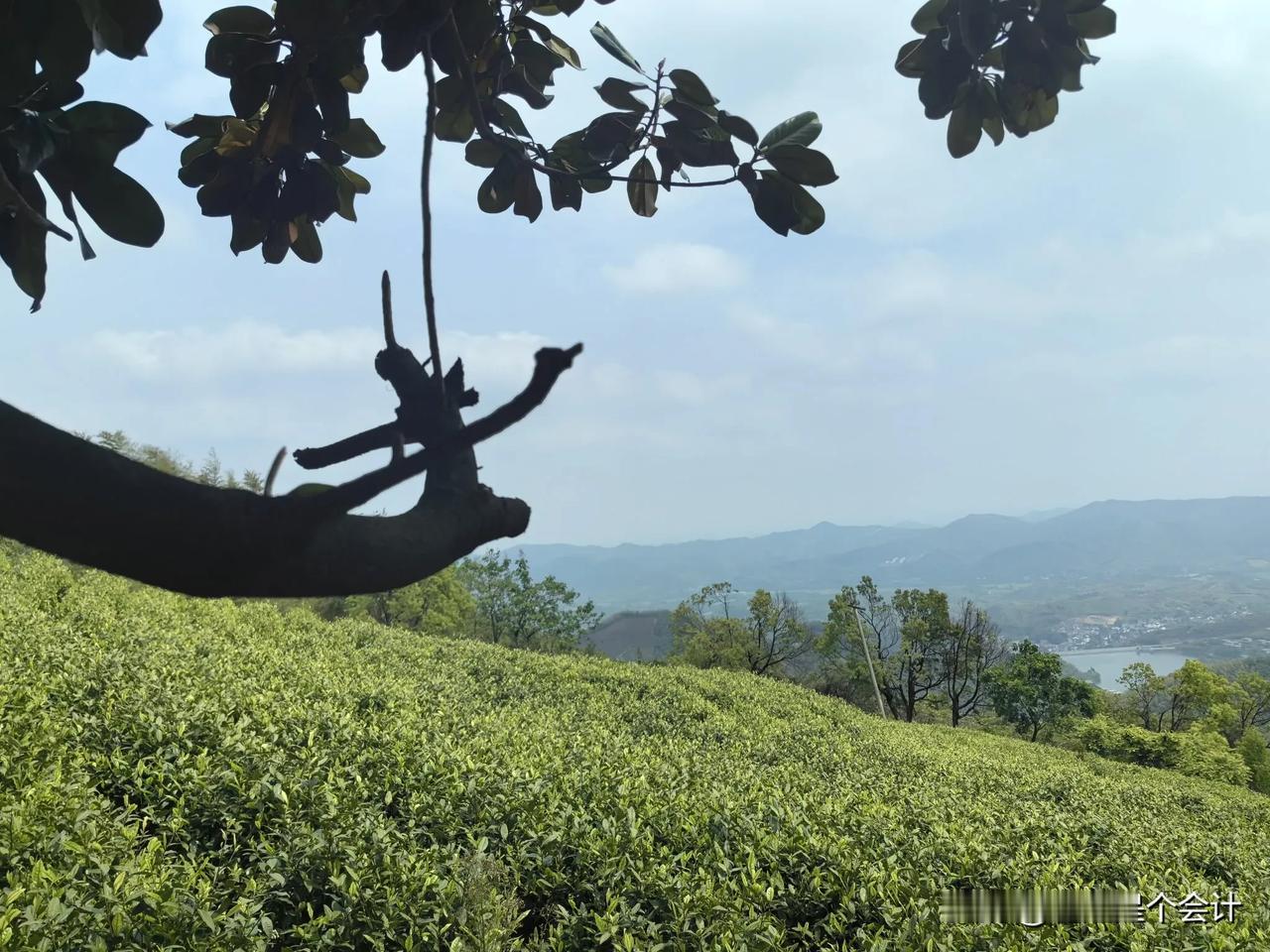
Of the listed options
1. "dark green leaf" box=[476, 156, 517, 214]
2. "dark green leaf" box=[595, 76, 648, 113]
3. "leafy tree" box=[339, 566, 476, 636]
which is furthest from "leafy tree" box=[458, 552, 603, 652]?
"dark green leaf" box=[595, 76, 648, 113]

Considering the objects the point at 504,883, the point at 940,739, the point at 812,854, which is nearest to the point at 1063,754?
the point at 940,739

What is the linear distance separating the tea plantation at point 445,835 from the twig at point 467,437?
9.86 feet

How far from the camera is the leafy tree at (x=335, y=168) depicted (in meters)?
0.62

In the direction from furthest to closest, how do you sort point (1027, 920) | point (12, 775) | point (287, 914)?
point (12, 775), point (287, 914), point (1027, 920)

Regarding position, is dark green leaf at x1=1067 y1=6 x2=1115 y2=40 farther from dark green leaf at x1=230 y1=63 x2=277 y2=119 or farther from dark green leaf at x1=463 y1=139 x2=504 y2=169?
dark green leaf at x1=230 y1=63 x2=277 y2=119

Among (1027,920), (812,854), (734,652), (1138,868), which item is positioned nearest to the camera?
(1027,920)

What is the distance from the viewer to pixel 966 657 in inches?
1228

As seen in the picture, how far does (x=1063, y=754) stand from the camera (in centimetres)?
1733

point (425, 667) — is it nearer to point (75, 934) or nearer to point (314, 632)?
point (314, 632)

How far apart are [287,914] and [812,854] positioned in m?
2.86

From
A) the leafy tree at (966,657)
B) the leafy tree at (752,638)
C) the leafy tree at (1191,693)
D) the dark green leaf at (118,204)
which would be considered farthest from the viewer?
the leafy tree at (752,638)

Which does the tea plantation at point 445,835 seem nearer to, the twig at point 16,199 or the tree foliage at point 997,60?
the twig at point 16,199

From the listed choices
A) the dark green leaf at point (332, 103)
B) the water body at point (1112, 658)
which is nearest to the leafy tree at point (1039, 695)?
the dark green leaf at point (332, 103)

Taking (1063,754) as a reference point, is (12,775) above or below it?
above
